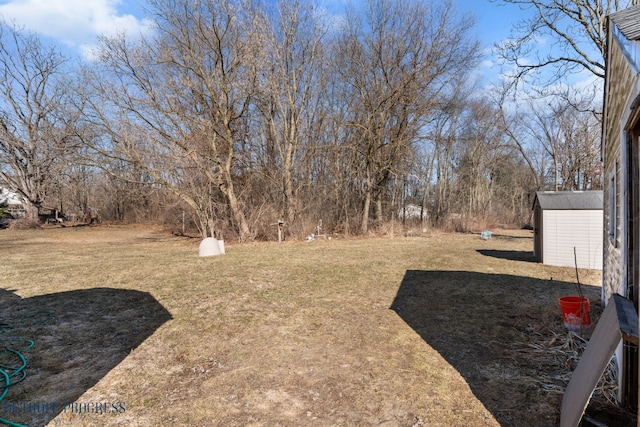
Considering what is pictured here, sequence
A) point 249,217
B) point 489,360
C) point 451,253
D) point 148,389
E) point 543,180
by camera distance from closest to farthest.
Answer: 1. point 148,389
2. point 489,360
3. point 451,253
4. point 249,217
5. point 543,180

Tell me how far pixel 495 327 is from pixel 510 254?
701cm

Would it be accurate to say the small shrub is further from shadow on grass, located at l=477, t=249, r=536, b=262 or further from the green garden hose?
shadow on grass, located at l=477, t=249, r=536, b=262

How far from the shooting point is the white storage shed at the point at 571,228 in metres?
7.58

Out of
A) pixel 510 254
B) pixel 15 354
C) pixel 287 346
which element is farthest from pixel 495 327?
pixel 510 254

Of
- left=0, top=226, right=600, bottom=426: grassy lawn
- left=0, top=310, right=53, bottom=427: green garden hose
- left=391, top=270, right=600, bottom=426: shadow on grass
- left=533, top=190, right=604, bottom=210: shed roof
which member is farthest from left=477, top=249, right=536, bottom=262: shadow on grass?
left=0, top=310, right=53, bottom=427: green garden hose

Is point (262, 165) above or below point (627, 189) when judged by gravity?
above

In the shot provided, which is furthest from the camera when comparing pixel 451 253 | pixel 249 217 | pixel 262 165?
pixel 262 165

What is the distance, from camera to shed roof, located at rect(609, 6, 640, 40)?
1757 mm

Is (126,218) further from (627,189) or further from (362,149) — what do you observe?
(627,189)

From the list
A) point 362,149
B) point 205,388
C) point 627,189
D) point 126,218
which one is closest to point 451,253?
point 362,149

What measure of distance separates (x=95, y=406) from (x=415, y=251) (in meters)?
9.53

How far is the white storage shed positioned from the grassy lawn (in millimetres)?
713

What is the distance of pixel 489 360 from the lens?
3199mm

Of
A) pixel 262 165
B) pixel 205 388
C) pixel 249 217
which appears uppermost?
pixel 262 165
